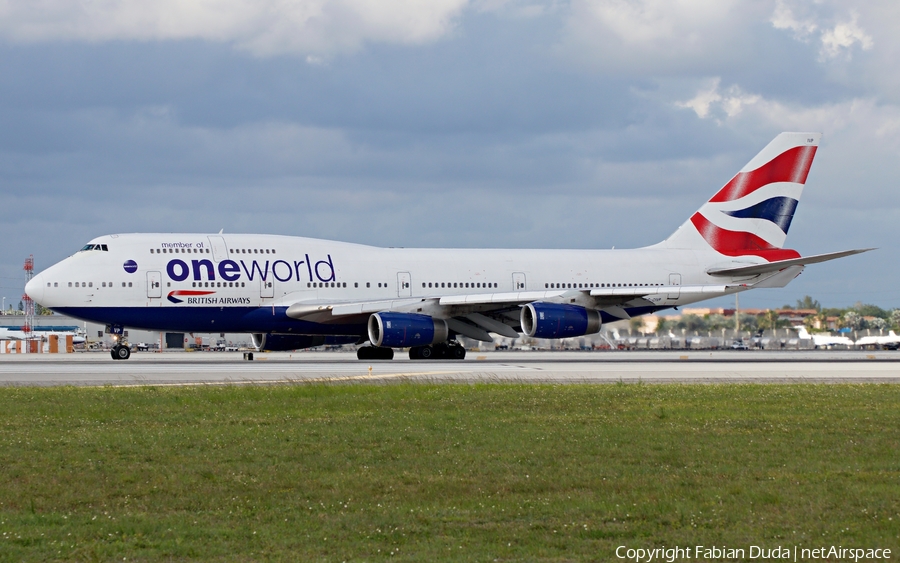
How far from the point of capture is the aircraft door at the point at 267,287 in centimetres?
3878

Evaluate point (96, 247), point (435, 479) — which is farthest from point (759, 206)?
point (435, 479)

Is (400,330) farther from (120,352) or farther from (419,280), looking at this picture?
(120,352)

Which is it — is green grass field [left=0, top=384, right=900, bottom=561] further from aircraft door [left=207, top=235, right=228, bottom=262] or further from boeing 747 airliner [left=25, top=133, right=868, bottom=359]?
aircraft door [left=207, top=235, right=228, bottom=262]

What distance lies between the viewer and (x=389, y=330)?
37.4 meters

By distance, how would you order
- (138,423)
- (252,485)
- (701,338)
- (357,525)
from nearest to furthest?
(357,525), (252,485), (138,423), (701,338)

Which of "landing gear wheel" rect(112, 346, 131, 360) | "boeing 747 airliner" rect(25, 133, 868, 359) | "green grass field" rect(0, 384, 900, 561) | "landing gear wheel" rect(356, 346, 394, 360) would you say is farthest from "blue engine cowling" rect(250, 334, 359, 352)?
"green grass field" rect(0, 384, 900, 561)

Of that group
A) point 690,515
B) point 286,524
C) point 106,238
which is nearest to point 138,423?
point 286,524

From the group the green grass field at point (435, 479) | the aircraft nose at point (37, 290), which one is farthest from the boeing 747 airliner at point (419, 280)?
the green grass field at point (435, 479)

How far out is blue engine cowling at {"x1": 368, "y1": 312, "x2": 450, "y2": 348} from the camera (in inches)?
1475

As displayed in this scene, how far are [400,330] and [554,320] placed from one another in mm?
5805

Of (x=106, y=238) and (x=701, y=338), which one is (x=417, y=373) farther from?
(x=701, y=338)

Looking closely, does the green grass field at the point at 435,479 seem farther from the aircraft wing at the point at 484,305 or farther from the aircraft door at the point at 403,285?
the aircraft door at the point at 403,285

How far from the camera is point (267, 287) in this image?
38875 millimetres

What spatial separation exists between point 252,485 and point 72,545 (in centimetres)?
261
